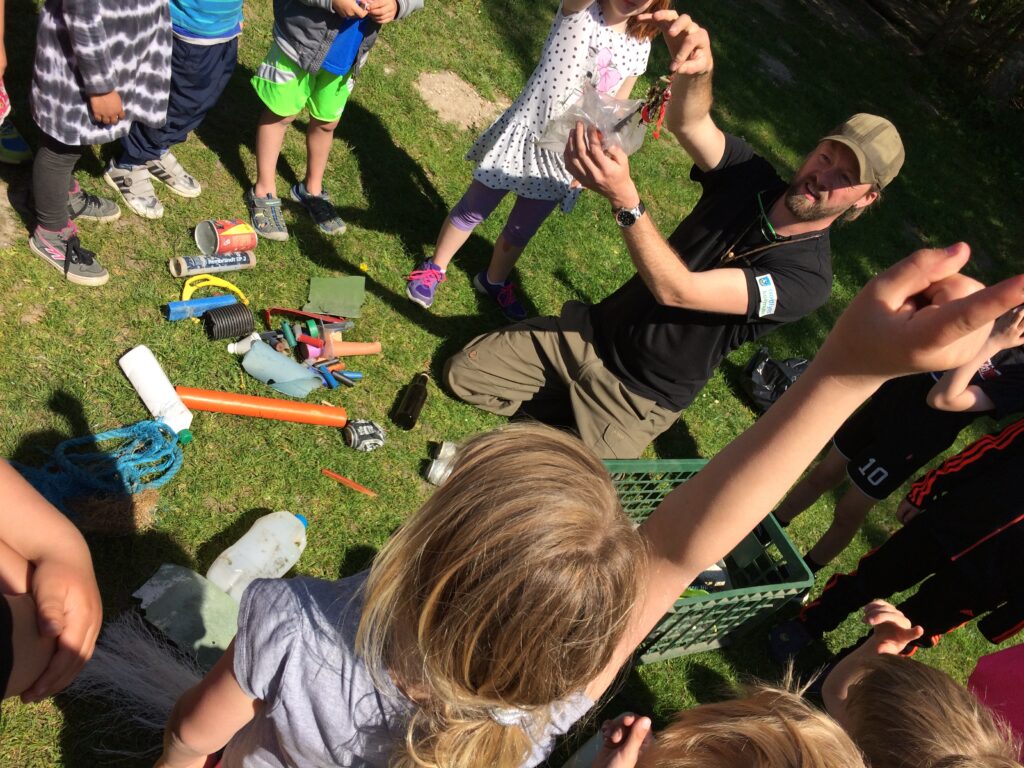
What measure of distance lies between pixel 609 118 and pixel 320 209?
5.78ft

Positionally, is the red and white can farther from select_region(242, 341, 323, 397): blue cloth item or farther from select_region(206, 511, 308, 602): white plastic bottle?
select_region(206, 511, 308, 602): white plastic bottle

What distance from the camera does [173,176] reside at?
3.78 metres

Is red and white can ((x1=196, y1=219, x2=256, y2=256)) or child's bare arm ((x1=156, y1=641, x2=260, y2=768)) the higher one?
child's bare arm ((x1=156, y1=641, x2=260, y2=768))

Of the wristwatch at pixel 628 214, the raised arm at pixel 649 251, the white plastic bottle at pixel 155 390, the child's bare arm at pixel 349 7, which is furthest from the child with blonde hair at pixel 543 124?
the white plastic bottle at pixel 155 390

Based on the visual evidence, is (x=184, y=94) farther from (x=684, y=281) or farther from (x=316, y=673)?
(x=316, y=673)

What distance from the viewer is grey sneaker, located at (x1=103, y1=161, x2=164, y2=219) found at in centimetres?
360

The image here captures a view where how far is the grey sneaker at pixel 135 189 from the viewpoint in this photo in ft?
A: 11.8

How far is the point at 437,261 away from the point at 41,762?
8.91ft

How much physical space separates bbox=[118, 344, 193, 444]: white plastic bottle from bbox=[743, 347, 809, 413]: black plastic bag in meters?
3.28

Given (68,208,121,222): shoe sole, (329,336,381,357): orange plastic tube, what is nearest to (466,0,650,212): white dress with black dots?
(329,336,381,357): orange plastic tube

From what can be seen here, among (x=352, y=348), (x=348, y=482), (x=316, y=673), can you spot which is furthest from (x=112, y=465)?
(x=316, y=673)

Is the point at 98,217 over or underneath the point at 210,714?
underneath

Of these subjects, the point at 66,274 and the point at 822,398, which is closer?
the point at 822,398

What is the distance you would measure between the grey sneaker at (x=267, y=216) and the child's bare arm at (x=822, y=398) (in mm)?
2874
